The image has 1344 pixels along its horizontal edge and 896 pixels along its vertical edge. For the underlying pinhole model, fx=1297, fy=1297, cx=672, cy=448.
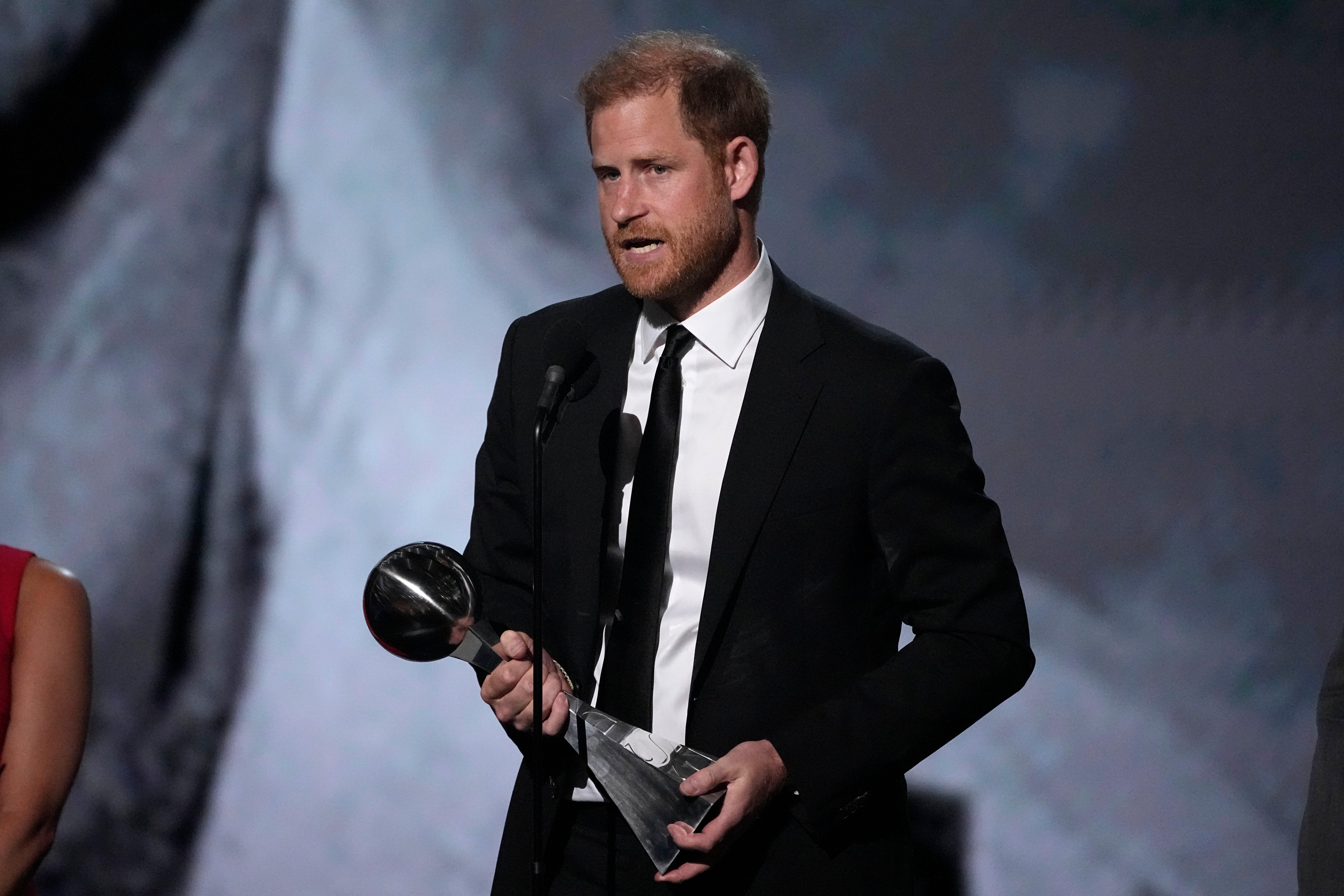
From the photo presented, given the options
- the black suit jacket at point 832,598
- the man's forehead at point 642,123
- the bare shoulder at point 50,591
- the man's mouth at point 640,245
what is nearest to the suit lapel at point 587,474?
the black suit jacket at point 832,598

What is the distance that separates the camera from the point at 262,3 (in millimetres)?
3014

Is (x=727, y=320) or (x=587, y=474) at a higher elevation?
(x=727, y=320)

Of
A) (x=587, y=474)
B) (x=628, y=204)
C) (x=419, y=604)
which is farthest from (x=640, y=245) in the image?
(x=419, y=604)

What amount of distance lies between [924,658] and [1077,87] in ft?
4.80

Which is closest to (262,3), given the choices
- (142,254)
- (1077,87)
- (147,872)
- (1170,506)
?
(142,254)

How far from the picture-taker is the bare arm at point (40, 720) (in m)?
1.45

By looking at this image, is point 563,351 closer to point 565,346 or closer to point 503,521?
point 565,346

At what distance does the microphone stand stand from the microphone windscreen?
0.05 m

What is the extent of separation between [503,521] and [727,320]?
417 mm

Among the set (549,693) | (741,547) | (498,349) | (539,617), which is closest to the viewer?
(539,617)

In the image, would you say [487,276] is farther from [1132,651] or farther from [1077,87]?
[1132,651]

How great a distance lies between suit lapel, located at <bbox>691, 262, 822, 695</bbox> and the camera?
1577mm

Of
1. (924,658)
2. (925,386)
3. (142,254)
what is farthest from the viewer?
(142,254)

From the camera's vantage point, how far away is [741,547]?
1585 mm
